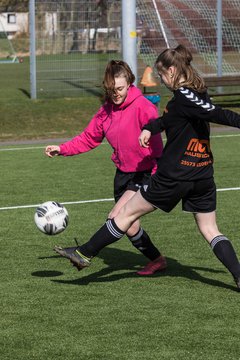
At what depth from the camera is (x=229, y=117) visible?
22.8ft

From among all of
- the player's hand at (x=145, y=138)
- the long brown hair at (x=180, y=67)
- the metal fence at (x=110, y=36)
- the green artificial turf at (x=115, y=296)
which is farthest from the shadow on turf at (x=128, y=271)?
the metal fence at (x=110, y=36)

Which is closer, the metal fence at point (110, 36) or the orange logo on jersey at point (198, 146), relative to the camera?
the orange logo on jersey at point (198, 146)

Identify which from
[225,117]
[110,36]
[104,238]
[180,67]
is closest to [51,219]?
[104,238]

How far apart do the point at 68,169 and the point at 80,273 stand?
7.35 metres

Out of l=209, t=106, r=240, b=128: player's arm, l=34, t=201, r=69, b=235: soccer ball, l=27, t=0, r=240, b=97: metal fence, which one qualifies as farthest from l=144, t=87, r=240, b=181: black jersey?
l=27, t=0, r=240, b=97: metal fence

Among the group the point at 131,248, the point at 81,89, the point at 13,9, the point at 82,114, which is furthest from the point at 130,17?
the point at 13,9

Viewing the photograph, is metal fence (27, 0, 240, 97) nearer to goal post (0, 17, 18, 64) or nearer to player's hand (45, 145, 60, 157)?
player's hand (45, 145, 60, 157)

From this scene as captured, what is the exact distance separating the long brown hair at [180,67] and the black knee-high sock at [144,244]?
1.58 m

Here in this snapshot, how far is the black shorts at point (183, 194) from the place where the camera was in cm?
725

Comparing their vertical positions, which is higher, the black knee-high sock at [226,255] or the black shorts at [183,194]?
the black shorts at [183,194]

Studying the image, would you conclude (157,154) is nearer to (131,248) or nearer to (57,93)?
(131,248)

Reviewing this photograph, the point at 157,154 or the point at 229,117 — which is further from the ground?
the point at 229,117

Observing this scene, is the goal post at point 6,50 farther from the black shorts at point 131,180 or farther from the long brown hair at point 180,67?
the long brown hair at point 180,67

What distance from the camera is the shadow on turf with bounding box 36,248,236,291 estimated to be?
7992 mm
